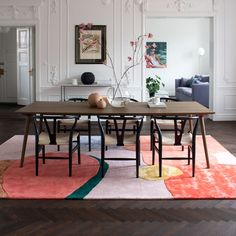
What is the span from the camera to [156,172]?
14.1ft

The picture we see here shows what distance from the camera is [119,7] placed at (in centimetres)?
813

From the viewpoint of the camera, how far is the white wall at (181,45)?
14000mm

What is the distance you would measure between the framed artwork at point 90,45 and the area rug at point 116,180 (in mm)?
3437

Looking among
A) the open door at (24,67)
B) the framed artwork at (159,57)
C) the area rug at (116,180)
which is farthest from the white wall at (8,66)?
the area rug at (116,180)

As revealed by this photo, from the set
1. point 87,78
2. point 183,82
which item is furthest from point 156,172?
point 183,82

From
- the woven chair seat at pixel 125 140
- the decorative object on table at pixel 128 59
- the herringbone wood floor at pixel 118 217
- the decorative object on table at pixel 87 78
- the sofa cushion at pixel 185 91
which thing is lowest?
the herringbone wood floor at pixel 118 217

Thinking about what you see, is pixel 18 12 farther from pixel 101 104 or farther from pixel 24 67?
pixel 101 104

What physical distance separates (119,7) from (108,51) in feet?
2.93

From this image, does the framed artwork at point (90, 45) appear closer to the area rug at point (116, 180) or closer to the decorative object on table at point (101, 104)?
the area rug at point (116, 180)

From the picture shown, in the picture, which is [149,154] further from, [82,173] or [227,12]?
[227,12]

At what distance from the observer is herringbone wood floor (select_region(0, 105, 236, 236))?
282 centimetres

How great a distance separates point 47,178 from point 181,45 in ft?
35.8

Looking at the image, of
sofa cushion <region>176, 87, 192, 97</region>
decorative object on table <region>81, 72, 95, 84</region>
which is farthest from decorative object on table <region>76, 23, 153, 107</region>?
sofa cushion <region>176, 87, 192, 97</region>

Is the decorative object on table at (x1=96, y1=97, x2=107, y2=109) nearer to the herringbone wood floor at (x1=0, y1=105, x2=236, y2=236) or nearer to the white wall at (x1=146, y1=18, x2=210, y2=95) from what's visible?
the herringbone wood floor at (x1=0, y1=105, x2=236, y2=236)
